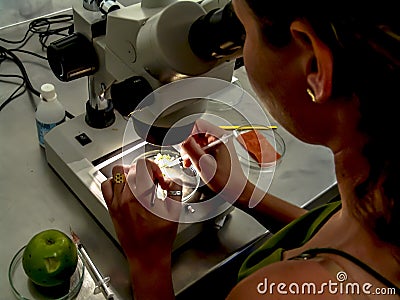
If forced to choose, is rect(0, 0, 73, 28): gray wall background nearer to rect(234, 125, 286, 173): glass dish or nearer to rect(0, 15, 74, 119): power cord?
rect(0, 15, 74, 119): power cord

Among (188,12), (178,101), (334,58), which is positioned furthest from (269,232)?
(334,58)

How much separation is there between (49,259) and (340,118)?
0.58 metres

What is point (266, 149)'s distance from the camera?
128cm

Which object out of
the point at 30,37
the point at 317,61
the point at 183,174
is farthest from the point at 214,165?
the point at 30,37

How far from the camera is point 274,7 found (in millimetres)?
572

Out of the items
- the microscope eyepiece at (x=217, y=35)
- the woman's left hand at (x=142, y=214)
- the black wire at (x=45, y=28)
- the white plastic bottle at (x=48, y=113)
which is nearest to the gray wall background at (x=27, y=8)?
the black wire at (x=45, y=28)

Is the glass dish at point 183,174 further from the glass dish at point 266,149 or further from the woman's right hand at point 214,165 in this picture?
the glass dish at point 266,149

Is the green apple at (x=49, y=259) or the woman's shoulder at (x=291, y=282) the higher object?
the woman's shoulder at (x=291, y=282)

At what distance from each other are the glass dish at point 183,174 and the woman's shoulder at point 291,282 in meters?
0.39

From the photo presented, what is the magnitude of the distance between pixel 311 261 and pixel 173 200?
0.37 m

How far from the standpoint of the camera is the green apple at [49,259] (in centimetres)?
97

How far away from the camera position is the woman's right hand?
1097mm

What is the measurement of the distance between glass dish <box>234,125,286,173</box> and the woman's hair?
612 millimetres

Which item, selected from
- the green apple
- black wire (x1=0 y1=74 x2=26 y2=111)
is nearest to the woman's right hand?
the green apple
